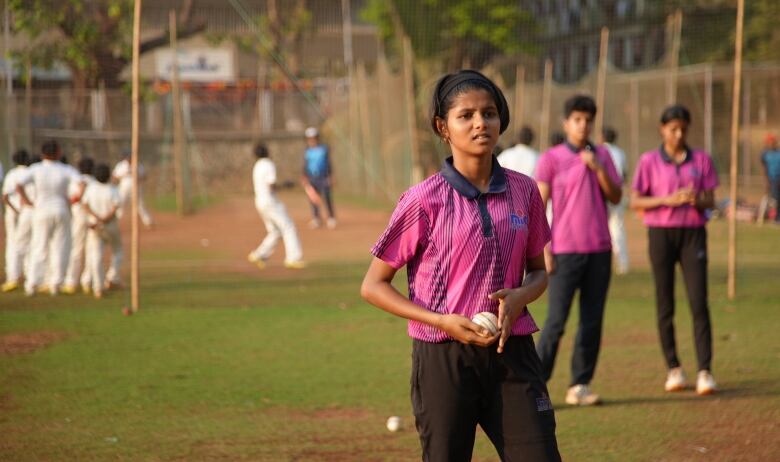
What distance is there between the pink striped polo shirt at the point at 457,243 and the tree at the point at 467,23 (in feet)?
114

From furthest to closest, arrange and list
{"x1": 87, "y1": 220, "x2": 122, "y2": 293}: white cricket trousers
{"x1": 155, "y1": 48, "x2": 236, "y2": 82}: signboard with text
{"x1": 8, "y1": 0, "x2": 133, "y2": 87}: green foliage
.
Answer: {"x1": 155, "y1": 48, "x2": 236, "y2": 82}: signboard with text
{"x1": 8, "y1": 0, "x2": 133, "y2": 87}: green foliage
{"x1": 87, "y1": 220, "x2": 122, "y2": 293}: white cricket trousers

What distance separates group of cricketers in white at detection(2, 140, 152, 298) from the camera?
50.2 ft

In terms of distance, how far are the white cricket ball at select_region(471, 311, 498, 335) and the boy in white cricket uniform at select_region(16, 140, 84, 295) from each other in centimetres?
1198

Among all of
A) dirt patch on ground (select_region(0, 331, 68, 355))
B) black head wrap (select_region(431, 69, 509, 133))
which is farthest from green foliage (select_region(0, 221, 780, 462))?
black head wrap (select_region(431, 69, 509, 133))

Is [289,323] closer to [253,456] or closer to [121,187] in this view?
[253,456]

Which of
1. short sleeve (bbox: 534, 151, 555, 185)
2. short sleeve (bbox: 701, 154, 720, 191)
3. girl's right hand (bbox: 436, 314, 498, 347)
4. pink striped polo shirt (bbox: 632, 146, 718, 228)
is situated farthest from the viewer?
short sleeve (bbox: 701, 154, 720, 191)

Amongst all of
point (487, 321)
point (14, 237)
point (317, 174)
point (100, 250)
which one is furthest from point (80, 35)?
point (487, 321)

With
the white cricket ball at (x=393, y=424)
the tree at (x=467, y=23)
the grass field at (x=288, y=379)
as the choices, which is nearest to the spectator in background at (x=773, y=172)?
the grass field at (x=288, y=379)

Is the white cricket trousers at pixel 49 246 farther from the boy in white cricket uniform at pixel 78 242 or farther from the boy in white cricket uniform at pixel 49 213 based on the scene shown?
the boy in white cricket uniform at pixel 78 242

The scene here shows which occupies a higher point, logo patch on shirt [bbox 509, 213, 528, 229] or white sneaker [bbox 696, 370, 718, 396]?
logo patch on shirt [bbox 509, 213, 528, 229]

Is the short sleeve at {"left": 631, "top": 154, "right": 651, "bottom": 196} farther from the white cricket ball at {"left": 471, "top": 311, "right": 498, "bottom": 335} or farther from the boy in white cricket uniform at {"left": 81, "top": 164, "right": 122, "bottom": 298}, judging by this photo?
the boy in white cricket uniform at {"left": 81, "top": 164, "right": 122, "bottom": 298}

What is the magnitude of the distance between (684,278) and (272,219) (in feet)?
35.2

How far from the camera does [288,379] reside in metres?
9.55

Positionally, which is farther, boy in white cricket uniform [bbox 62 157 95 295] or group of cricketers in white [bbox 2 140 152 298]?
boy in white cricket uniform [bbox 62 157 95 295]
